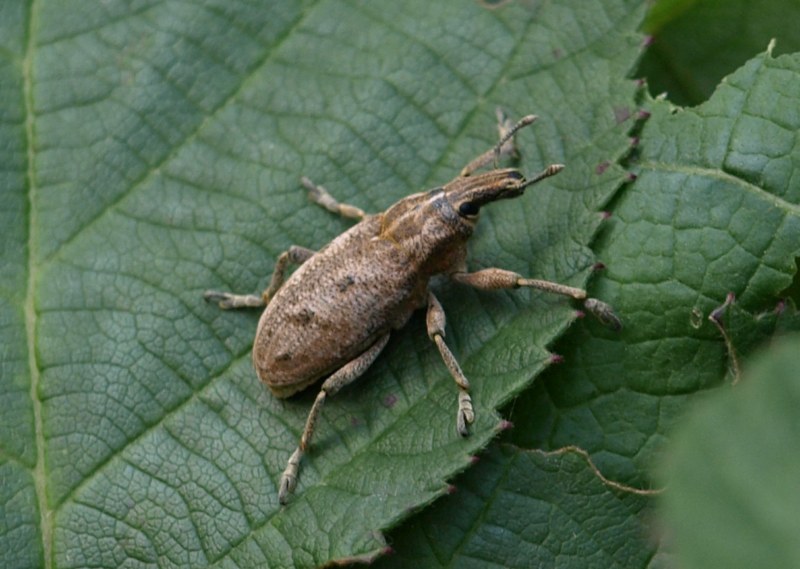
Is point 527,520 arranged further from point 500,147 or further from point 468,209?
point 500,147

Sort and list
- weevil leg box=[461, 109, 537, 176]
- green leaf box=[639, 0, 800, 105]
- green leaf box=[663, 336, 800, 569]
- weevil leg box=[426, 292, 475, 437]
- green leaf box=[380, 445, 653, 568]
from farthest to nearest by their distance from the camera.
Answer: green leaf box=[639, 0, 800, 105]
weevil leg box=[461, 109, 537, 176]
weevil leg box=[426, 292, 475, 437]
green leaf box=[380, 445, 653, 568]
green leaf box=[663, 336, 800, 569]

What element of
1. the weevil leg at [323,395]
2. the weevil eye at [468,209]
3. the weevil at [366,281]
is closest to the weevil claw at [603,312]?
the weevil at [366,281]

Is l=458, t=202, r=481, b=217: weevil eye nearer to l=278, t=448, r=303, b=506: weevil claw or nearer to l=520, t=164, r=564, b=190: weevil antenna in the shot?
l=520, t=164, r=564, b=190: weevil antenna

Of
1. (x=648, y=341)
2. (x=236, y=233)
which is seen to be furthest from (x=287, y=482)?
(x=648, y=341)

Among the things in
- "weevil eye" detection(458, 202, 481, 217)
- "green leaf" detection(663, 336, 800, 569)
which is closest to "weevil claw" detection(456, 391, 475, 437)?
"weevil eye" detection(458, 202, 481, 217)

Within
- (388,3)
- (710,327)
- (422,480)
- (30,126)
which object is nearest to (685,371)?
(710,327)
